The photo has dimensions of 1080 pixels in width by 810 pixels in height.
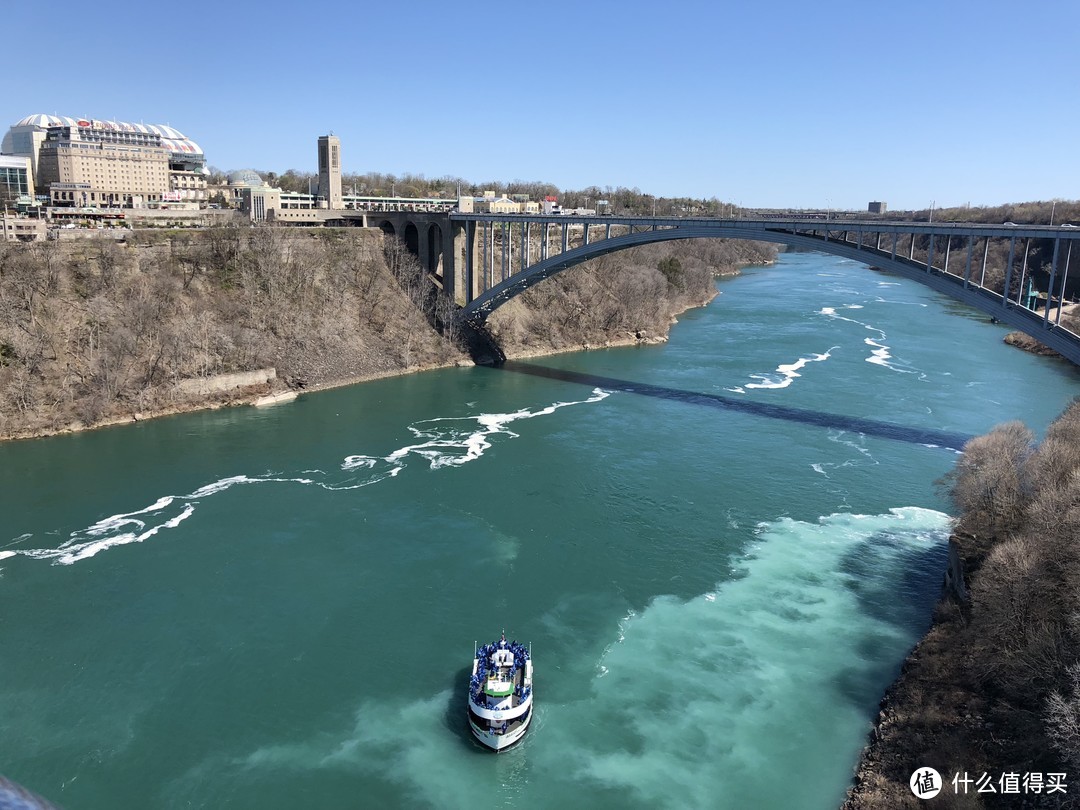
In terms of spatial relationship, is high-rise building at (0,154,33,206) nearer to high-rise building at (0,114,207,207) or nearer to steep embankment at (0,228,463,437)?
high-rise building at (0,114,207,207)

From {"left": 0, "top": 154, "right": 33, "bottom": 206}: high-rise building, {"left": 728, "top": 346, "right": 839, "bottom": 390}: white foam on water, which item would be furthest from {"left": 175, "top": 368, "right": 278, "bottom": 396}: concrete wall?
{"left": 0, "top": 154, "right": 33, "bottom": 206}: high-rise building

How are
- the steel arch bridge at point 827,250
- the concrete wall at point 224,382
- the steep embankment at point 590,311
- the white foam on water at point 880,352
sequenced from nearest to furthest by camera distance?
the steel arch bridge at point 827,250
the concrete wall at point 224,382
the white foam on water at point 880,352
the steep embankment at point 590,311

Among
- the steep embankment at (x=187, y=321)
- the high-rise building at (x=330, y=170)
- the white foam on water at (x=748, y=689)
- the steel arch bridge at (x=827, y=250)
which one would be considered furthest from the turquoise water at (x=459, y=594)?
the high-rise building at (x=330, y=170)

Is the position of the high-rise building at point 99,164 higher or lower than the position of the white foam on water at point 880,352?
higher

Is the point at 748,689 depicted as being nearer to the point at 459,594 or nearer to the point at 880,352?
the point at 459,594

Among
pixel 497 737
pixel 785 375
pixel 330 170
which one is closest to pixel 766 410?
pixel 785 375

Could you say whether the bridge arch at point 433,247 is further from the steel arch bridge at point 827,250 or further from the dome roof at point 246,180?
the dome roof at point 246,180
